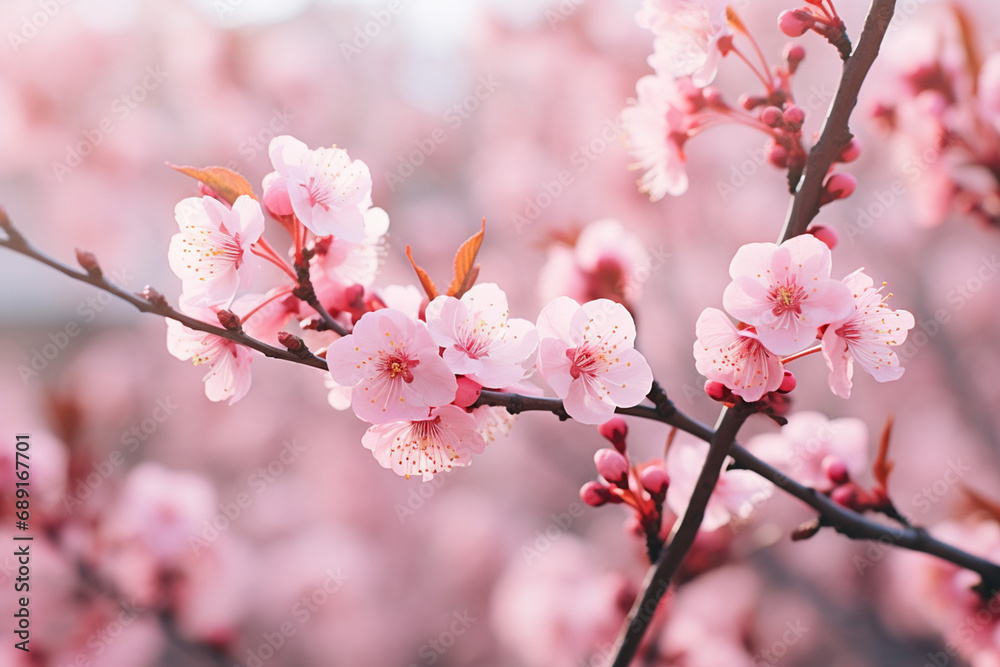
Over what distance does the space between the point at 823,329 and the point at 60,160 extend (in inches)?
138

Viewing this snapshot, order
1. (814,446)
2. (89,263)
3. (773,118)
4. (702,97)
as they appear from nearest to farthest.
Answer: (89,263)
(773,118)
(702,97)
(814,446)

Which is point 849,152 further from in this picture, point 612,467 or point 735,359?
point 612,467

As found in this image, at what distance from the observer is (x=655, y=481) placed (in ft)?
2.24

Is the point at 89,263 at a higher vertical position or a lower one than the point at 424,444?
higher

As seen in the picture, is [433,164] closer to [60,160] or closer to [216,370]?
[60,160]

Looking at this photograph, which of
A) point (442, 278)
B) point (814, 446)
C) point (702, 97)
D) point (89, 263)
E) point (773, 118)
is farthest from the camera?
point (442, 278)

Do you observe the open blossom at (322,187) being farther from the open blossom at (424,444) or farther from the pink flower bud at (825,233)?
the pink flower bud at (825,233)

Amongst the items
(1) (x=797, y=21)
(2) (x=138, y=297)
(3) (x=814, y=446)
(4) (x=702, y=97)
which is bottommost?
(3) (x=814, y=446)

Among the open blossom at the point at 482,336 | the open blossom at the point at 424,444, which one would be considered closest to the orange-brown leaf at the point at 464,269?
the open blossom at the point at 482,336

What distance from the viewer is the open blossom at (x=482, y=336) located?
0.54 meters

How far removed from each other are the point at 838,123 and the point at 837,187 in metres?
0.07

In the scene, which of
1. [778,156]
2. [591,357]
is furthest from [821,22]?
[591,357]

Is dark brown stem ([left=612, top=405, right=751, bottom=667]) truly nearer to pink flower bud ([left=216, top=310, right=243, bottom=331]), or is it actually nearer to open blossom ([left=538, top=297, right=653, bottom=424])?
open blossom ([left=538, top=297, right=653, bottom=424])

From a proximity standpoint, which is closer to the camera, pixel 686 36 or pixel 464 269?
pixel 464 269
